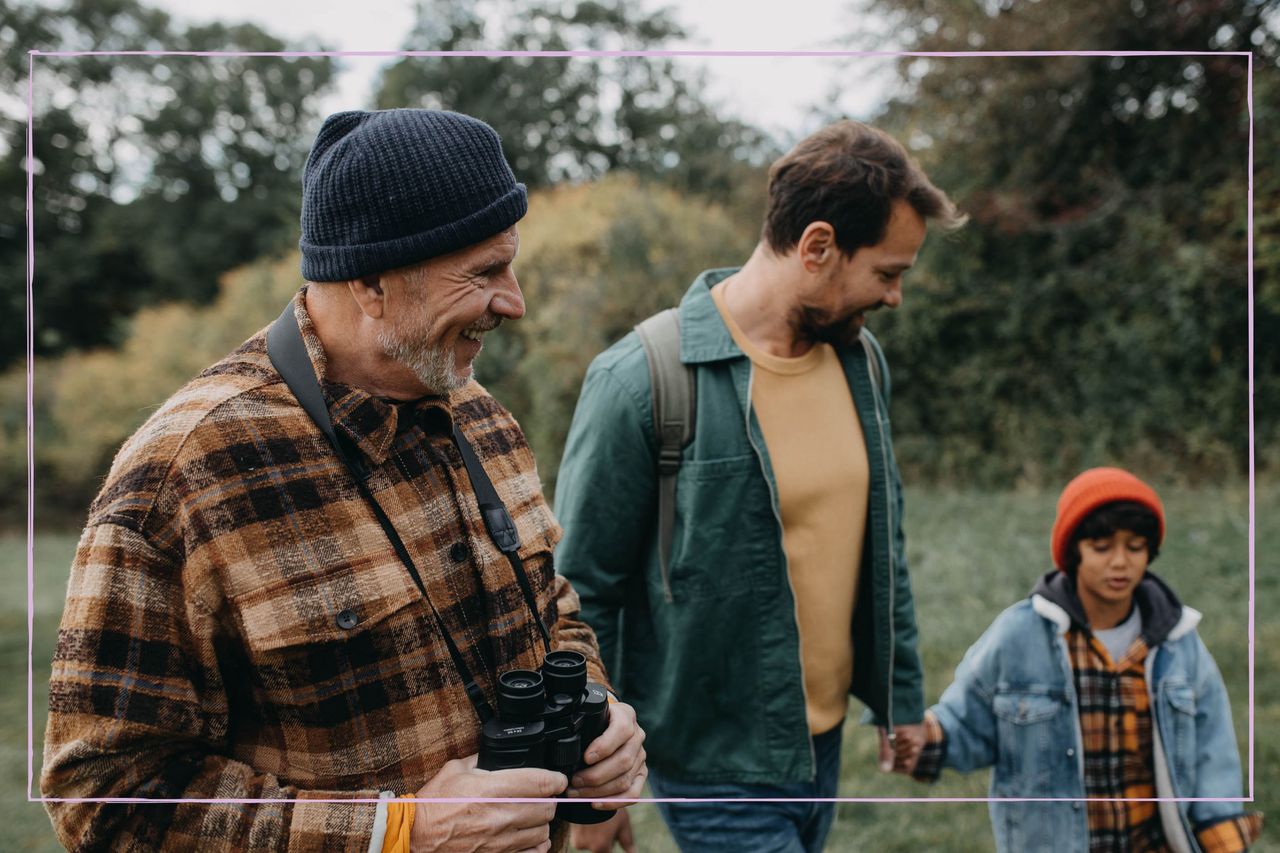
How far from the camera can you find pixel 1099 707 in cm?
286

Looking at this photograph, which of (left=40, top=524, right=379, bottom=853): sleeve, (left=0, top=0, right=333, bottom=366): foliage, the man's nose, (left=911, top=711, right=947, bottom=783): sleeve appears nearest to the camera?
(left=40, top=524, right=379, bottom=853): sleeve

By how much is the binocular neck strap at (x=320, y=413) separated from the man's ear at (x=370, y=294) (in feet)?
0.39

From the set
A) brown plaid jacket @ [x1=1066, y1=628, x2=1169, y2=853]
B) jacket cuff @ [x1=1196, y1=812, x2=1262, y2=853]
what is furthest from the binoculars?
jacket cuff @ [x1=1196, y1=812, x2=1262, y2=853]

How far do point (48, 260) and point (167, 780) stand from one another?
21.7 metres

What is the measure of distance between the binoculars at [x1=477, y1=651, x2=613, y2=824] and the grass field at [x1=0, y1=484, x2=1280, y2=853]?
2635 millimetres

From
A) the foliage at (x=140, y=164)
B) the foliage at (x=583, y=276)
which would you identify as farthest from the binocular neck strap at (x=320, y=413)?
the foliage at (x=140, y=164)

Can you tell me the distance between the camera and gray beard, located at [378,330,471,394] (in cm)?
170

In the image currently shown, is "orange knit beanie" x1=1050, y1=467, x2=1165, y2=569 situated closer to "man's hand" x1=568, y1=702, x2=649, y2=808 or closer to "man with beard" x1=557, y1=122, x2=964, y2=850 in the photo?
"man with beard" x1=557, y1=122, x2=964, y2=850

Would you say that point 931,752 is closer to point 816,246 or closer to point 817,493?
point 817,493

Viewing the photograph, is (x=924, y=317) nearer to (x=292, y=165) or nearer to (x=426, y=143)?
(x=426, y=143)

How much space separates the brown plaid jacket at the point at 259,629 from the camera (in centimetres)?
139

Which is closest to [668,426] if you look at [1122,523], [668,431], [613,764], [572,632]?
[668,431]

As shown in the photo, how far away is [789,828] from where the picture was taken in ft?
8.27

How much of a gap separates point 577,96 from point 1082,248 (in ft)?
19.7
